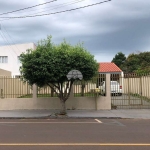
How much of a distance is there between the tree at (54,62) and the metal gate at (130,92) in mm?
3502

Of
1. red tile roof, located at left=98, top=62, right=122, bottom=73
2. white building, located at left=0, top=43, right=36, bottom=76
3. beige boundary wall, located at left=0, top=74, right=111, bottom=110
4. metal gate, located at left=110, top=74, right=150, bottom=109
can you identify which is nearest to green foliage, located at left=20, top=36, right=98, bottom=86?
beige boundary wall, located at left=0, top=74, right=111, bottom=110

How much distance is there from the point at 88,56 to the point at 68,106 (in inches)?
168

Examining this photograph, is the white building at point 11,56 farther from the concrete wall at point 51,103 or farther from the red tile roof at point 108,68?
the concrete wall at point 51,103

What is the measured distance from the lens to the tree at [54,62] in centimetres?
1372

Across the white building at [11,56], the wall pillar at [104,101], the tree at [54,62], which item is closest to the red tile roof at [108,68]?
the white building at [11,56]

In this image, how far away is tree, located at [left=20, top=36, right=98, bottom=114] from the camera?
13719 mm

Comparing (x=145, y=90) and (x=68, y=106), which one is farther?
(x=145, y=90)

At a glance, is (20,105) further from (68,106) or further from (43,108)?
(68,106)

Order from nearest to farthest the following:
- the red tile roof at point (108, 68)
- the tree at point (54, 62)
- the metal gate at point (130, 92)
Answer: the tree at point (54, 62) → the metal gate at point (130, 92) → the red tile roof at point (108, 68)

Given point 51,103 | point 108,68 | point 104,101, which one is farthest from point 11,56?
point 104,101

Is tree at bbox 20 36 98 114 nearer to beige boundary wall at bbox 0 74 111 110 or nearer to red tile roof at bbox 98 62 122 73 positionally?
beige boundary wall at bbox 0 74 111 110

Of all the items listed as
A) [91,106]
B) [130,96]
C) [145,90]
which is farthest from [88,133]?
[145,90]

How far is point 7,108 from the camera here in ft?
55.5

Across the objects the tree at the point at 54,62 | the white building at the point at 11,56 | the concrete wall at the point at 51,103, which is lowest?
the concrete wall at the point at 51,103
